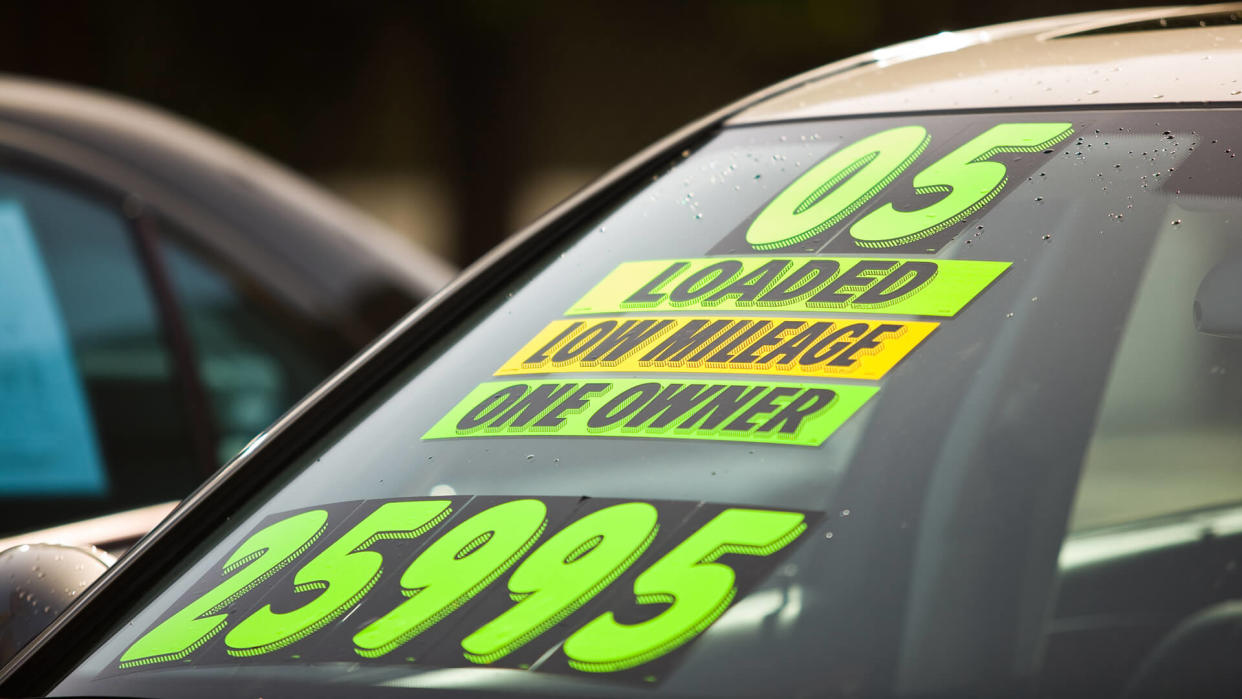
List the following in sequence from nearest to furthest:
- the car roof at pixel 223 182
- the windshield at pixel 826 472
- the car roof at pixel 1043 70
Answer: the windshield at pixel 826 472 < the car roof at pixel 1043 70 < the car roof at pixel 223 182

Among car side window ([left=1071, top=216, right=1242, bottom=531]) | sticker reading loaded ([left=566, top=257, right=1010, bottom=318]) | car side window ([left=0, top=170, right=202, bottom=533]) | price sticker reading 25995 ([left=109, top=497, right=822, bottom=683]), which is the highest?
car side window ([left=0, top=170, right=202, bottom=533])

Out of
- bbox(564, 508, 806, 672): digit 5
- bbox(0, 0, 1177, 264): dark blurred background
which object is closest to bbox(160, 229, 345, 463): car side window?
bbox(564, 508, 806, 672): digit 5

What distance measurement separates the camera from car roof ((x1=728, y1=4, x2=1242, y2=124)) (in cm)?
132

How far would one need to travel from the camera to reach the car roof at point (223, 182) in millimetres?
2914

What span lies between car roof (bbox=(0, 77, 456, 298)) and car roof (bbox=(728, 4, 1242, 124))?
1487mm

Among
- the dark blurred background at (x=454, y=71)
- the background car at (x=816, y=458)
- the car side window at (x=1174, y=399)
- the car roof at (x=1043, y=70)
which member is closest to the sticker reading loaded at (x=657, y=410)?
the background car at (x=816, y=458)

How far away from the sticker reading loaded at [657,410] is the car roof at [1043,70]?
0.41 m

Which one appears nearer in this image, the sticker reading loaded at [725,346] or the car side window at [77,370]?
the sticker reading loaded at [725,346]

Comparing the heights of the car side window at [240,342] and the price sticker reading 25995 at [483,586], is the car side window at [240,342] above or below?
above

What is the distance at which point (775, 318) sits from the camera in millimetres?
1240

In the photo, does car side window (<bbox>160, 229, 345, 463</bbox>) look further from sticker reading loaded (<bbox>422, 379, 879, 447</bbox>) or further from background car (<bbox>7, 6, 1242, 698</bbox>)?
sticker reading loaded (<bbox>422, 379, 879, 447</bbox>)

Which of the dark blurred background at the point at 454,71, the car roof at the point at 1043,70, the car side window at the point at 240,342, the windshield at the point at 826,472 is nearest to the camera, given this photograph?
the windshield at the point at 826,472

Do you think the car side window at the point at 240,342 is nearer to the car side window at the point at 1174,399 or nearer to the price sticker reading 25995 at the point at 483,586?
the price sticker reading 25995 at the point at 483,586

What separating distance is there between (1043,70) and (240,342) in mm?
1823
